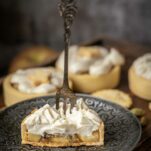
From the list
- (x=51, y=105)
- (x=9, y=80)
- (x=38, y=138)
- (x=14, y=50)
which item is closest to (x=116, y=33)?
(x=14, y=50)

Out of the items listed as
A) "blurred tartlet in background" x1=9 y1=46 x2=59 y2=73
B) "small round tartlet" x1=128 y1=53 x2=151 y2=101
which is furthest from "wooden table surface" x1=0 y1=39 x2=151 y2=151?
"blurred tartlet in background" x1=9 y1=46 x2=59 y2=73

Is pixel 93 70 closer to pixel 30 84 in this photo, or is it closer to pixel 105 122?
pixel 30 84

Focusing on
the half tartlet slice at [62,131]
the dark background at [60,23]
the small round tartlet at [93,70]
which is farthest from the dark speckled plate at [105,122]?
the dark background at [60,23]

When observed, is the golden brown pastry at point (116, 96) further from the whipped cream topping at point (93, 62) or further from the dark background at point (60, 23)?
the dark background at point (60, 23)

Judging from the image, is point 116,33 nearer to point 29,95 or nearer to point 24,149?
point 29,95

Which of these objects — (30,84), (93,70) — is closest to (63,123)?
(30,84)

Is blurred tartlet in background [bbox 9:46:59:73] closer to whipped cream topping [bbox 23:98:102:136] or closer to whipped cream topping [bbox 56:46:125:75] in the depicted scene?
whipped cream topping [bbox 56:46:125:75]
